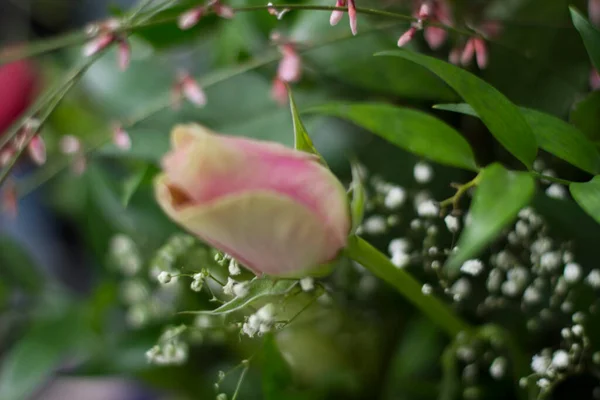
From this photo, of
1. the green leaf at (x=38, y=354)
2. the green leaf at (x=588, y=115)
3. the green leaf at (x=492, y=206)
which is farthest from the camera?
the green leaf at (x=38, y=354)

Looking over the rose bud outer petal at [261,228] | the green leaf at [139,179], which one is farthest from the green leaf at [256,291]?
the green leaf at [139,179]

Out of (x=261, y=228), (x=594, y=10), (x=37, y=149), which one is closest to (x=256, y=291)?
(x=261, y=228)

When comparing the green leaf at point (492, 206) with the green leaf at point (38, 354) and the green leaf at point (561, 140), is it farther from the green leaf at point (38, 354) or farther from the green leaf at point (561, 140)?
the green leaf at point (38, 354)

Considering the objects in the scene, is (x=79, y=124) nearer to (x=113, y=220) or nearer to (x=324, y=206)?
(x=113, y=220)

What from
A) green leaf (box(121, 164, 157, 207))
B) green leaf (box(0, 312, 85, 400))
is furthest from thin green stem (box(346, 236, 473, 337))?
green leaf (box(0, 312, 85, 400))

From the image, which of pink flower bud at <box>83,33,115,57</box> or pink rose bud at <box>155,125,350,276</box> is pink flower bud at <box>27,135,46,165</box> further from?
pink rose bud at <box>155,125,350,276</box>

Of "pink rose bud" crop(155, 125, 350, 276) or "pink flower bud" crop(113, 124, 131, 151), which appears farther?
"pink flower bud" crop(113, 124, 131, 151)

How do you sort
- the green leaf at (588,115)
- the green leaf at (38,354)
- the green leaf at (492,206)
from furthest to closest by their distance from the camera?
the green leaf at (38,354) < the green leaf at (588,115) < the green leaf at (492,206)
